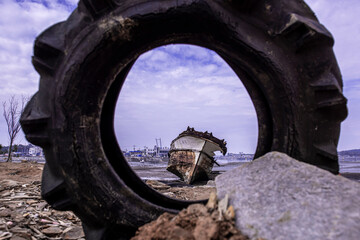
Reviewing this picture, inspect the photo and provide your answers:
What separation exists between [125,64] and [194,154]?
945cm

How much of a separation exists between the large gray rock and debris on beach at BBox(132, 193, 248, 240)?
2.3 inches

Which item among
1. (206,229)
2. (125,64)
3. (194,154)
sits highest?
(125,64)

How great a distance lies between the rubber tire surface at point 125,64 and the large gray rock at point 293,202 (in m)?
0.41

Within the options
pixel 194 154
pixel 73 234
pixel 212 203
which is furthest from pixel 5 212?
pixel 194 154

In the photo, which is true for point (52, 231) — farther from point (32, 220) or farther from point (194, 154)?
point (194, 154)

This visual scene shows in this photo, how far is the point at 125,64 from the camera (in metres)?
1.63

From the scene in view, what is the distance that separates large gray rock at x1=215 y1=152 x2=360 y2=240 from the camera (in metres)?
1.07

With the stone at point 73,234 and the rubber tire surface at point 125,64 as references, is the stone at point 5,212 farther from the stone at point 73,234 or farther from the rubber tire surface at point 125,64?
the rubber tire surface at point 125,64

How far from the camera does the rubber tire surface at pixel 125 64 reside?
59.9 inches

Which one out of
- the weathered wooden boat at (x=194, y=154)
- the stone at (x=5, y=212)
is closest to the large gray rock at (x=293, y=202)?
the stone at (x=5, y=212)

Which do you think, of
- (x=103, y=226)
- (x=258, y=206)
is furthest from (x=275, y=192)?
(x=103, y=226)

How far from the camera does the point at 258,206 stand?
1.25m

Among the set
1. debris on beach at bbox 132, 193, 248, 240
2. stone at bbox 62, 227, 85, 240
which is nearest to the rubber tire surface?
debris on beach at bbox 132, 193, 248, 240

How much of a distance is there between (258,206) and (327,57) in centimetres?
105
